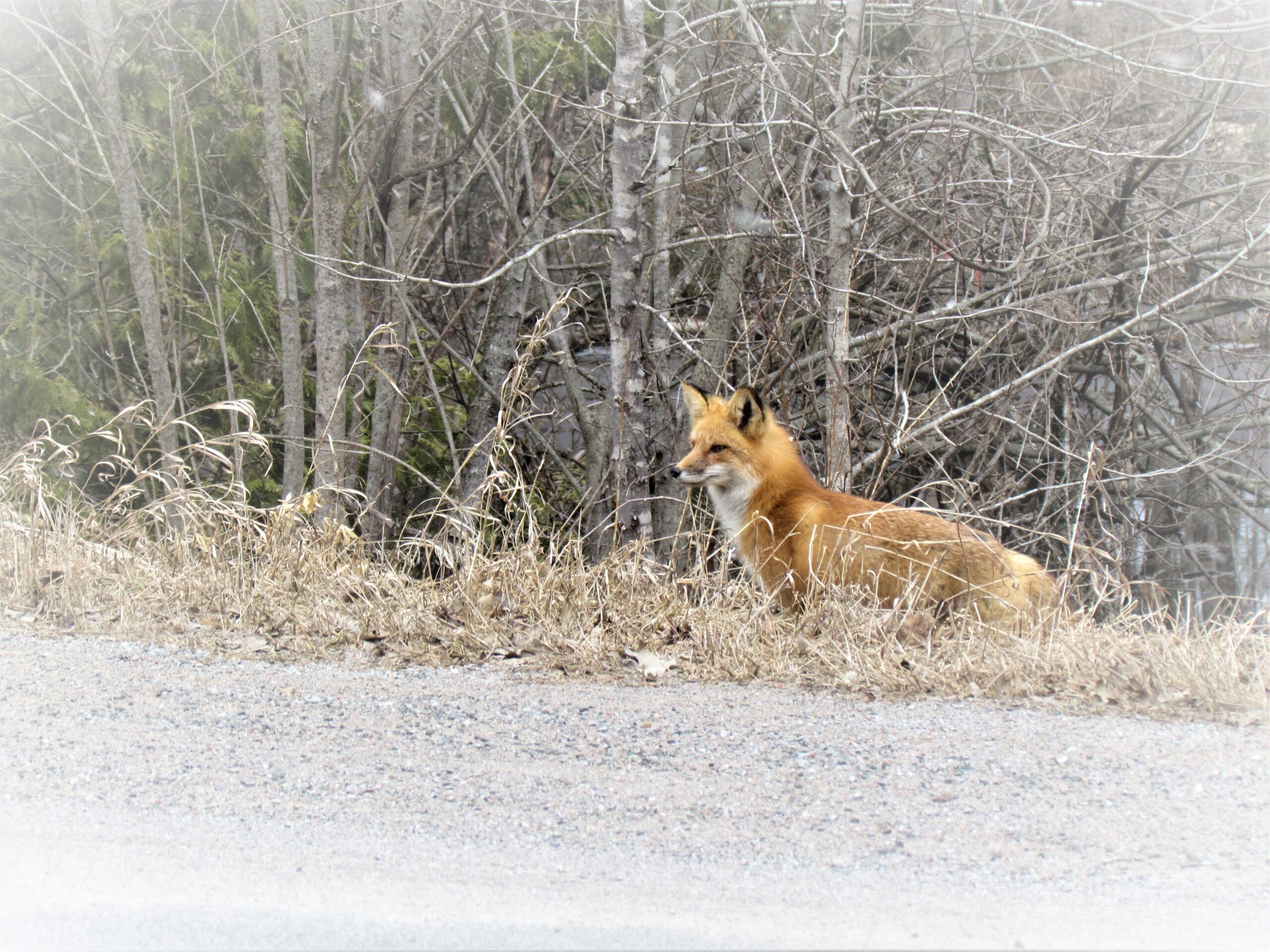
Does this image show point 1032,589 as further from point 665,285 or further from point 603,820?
point 665,285

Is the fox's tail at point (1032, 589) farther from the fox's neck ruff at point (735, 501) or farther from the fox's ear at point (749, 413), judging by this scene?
the fox's ear at point (749, 413)

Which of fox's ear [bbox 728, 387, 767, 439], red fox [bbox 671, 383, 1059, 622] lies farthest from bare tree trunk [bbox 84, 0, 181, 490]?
fox's ear [bbox 728, 387, 767, 439]

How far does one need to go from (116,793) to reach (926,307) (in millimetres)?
8640

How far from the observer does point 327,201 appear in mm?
8188

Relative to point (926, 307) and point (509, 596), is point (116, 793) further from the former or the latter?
point (926, 307)

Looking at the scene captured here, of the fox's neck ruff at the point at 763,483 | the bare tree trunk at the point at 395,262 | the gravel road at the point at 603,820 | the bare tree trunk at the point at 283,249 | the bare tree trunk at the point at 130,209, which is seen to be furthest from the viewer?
the bare tree trunk at the point at 395,262

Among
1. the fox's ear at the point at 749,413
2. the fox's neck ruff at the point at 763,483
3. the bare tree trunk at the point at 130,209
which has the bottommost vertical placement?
the fox's neck ruff at the point at 763,483

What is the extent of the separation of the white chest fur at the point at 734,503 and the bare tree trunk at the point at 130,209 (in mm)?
4838

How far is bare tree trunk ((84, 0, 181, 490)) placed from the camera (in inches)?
345

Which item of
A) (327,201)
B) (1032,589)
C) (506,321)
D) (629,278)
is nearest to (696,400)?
(629,278)

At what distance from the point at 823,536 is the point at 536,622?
1.75 metres

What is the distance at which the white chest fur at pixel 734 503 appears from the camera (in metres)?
6.53

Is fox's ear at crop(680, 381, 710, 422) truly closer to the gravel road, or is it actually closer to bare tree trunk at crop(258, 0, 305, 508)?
the gravel road

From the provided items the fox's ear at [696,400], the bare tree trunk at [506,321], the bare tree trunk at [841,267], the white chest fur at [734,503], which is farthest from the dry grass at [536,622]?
the bare tree trunk at [506,321]
